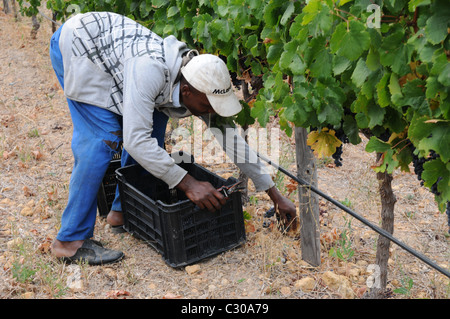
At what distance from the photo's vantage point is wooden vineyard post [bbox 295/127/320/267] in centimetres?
296

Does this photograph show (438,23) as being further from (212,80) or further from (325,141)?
(212,80)

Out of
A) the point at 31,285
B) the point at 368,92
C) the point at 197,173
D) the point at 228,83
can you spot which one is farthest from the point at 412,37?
the point at 31,285

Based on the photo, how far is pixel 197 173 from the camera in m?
3.60

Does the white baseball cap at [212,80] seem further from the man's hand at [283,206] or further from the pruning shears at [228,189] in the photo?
the man's hand at [283,206]

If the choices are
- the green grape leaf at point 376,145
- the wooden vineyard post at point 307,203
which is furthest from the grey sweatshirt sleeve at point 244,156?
the green grape leaf at point 376,145

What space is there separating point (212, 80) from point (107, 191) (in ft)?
4.85

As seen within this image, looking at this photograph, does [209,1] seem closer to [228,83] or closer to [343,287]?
[228,83]

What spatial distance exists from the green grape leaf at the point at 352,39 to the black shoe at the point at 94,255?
6.73ft

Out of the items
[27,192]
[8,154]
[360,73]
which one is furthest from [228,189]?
[8,154]

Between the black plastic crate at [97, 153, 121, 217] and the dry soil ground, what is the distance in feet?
0.42

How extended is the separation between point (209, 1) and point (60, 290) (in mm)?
1857

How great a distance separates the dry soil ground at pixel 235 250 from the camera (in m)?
3.00

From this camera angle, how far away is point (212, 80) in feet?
9.24

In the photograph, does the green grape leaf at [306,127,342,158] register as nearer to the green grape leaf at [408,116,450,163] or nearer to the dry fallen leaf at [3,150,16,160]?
the green grape leaf at [408,116,450,163]
